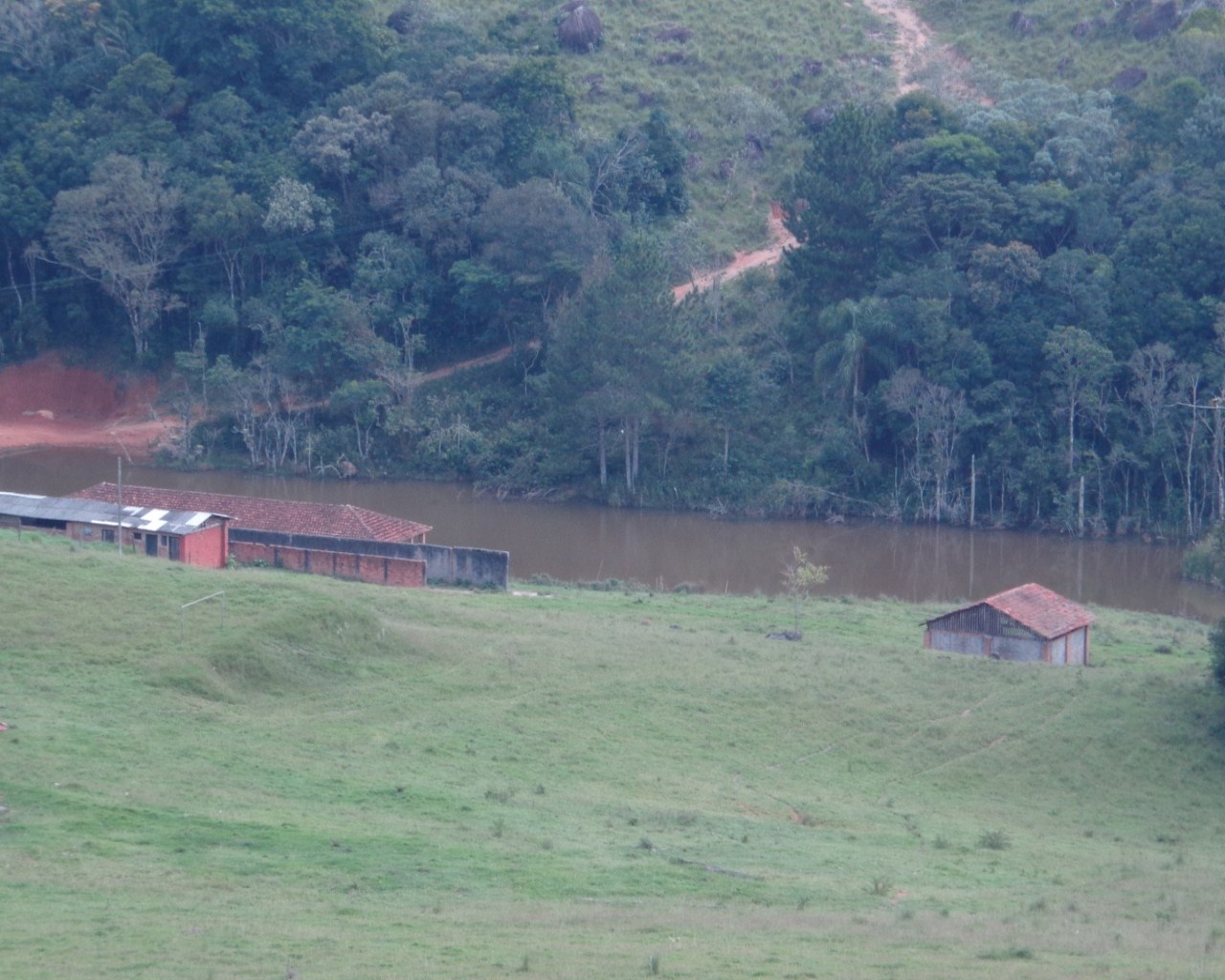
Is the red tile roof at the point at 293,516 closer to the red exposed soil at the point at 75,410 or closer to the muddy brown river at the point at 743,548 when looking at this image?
the muddy brown river at the point at 743,548

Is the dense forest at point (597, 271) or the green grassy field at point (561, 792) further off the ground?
the dense forest at point (597, 271)

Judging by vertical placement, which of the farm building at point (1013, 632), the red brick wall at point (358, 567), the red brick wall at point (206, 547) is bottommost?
the farm building at point (1013, 632)

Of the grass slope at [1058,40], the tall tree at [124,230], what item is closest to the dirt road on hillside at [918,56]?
the grass slope at [1058,40]

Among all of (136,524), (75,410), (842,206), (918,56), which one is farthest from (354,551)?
(918,56)

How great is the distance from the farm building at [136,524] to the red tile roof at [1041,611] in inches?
737

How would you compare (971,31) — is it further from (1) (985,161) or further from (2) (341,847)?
(2) (341,847)

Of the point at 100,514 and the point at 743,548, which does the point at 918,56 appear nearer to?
the point at 743,548

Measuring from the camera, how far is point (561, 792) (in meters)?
23.8

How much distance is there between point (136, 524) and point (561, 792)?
770 inches

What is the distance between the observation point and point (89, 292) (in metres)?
71.5

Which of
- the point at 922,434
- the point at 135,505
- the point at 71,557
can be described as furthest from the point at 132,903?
the point at 922,434

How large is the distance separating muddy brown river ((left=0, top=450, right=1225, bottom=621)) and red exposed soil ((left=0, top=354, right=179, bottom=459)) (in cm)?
489

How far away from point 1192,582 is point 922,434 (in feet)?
36.8

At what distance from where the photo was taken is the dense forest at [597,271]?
2267 inches
